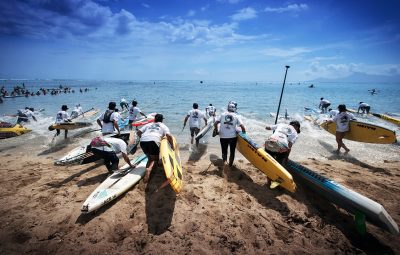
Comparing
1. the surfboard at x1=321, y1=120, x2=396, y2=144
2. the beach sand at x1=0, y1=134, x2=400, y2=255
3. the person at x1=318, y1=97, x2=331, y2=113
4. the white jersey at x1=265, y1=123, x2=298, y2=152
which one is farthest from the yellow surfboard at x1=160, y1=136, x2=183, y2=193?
the person at x1=318, y1=97, x2=331, y2=113

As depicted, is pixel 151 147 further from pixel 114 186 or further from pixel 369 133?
pixel 369 133

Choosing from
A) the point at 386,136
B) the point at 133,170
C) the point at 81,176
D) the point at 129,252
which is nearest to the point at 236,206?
the point at 129,252

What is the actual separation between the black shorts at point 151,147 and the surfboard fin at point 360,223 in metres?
4.70

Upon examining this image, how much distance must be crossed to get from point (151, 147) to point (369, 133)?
938 centimetres

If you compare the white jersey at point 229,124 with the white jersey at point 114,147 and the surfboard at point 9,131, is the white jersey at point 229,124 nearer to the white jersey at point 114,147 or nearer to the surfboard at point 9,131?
the white jersey at point 114,147

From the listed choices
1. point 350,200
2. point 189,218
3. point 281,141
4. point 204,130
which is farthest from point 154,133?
point 350,200

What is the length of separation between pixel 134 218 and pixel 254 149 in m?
3.71

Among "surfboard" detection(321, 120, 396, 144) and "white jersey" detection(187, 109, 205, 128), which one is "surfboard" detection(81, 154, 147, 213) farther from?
"surfboard" detection(321, 120, 396, 144)

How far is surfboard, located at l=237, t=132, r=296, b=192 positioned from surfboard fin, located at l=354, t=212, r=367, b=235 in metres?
1.23

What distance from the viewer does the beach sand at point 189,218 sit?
12.2 feet

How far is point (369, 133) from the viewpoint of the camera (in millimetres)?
9227

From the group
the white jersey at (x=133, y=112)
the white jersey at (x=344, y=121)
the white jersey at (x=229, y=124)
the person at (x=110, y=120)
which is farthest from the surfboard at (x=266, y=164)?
the white jersey at (x=133, y=112)

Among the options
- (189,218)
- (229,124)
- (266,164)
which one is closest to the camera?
(189,218)

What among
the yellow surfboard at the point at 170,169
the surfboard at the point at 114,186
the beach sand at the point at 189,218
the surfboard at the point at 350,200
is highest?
the yellow surfboard at the point at 170,169
